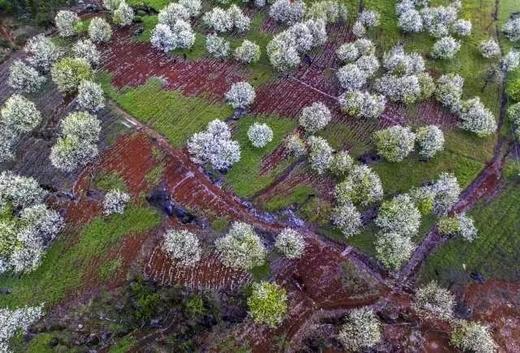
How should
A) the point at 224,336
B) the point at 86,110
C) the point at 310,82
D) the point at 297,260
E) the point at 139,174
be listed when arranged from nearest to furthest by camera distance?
the point at 224,336
the point at 297,260
the point at 139,174
the point at 86,110
the point at 310,82

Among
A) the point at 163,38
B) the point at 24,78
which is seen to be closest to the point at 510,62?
the point at 163,38

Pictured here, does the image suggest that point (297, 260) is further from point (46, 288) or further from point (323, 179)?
point (46, 288)

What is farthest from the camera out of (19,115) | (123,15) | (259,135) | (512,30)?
(512,30)

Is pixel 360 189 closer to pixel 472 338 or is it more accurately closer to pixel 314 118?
pixel 314 118

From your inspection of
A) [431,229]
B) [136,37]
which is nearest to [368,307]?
[431,229]

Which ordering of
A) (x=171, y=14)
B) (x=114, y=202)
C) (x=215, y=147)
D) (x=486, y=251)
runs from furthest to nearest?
(x=171, y=14), (x=215, y=147), (x=486, y=251), (x=114, y=202)

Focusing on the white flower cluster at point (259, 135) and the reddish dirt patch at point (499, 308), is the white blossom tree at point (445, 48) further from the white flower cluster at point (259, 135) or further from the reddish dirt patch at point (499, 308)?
the reddish dirt patch at point (499, 308)
